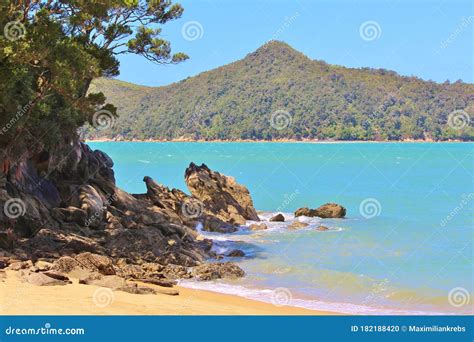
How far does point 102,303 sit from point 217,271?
6.75 meters

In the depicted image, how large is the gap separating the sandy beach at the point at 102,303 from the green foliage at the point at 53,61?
19.0 ft

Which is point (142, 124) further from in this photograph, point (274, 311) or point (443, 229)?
point (274, 311)

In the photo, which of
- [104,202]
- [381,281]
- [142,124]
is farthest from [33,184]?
[142,124]

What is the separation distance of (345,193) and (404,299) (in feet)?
128

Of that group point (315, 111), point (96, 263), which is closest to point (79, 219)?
point (96, 263)

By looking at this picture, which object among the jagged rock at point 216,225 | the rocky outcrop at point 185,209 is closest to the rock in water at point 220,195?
the rocky outcrop at point 185,209

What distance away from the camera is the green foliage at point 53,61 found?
58.5 ft

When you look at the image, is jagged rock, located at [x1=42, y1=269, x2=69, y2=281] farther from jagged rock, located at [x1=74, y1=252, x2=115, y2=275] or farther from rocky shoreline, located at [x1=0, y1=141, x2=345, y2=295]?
jagged rock, located at [x1=74, y1=252, x2=115, y2=275]

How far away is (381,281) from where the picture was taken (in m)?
19.8

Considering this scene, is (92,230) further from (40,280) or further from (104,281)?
(40,280)

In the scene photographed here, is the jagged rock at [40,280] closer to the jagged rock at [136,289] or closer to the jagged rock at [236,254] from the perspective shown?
the jagged rock at [136,289]

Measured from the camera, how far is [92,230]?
21.7m

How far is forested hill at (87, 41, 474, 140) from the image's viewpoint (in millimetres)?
176625

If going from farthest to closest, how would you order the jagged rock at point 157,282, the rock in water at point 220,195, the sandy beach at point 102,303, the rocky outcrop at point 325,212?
1. the rocky outcrop at point 325,212
2. the rock in water at point 220,195
3. the jagged rock at point 157,282
4. the sandy beach at point 102,303
